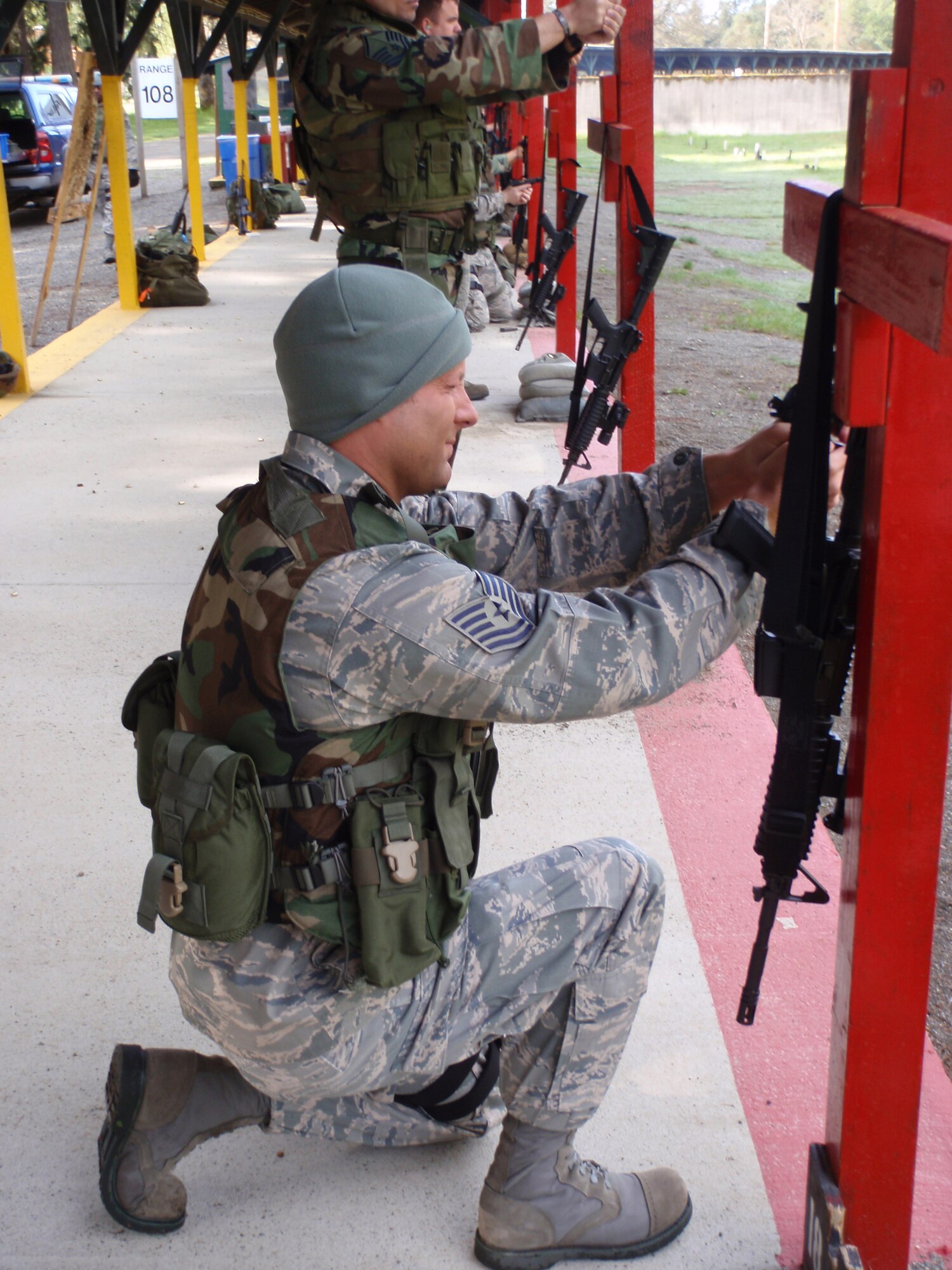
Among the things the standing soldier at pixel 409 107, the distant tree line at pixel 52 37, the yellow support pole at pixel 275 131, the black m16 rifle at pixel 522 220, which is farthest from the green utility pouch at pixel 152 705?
the distant tree line at pixel 52 37

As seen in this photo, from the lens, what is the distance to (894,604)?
4.24 ft

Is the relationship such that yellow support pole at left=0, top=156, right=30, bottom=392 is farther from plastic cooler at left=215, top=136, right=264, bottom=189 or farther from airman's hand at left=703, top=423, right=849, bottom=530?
plastic cooler at left=215, top=136, right=264, bottom=189

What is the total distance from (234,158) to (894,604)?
18.7 metres

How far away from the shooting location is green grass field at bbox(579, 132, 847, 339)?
451 inches

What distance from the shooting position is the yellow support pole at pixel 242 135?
14.2 metres

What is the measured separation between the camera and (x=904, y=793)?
1.36m

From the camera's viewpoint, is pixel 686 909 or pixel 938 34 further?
pixel 686 909

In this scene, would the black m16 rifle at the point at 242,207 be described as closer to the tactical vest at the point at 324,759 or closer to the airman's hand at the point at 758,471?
the airman's hand at the point at 758,471

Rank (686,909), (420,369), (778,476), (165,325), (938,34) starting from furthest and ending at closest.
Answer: (165,325), (686,909), (778,476), (420,369), (938,34)

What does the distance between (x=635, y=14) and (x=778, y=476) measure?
2149mm

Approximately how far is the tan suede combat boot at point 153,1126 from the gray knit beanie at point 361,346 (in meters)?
0.92

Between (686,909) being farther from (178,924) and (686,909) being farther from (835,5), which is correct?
(835,5)

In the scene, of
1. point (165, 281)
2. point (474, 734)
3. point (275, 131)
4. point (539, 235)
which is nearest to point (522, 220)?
point (539, 235)

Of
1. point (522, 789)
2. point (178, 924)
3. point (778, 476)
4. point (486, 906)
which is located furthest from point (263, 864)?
point (522, 789)
